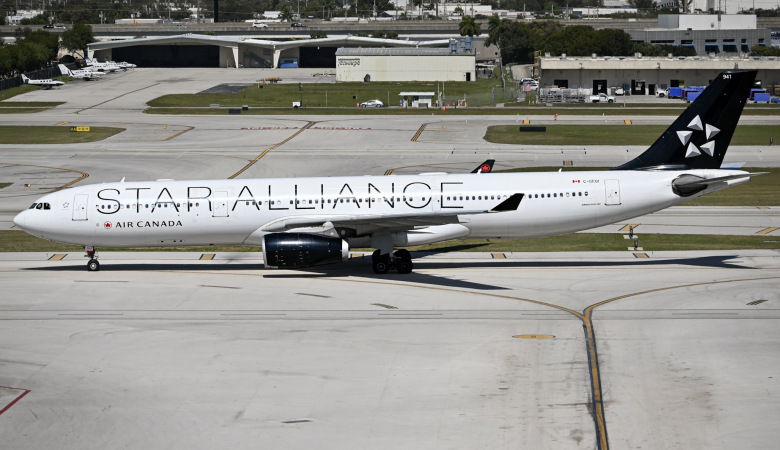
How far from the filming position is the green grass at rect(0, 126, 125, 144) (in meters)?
92.4

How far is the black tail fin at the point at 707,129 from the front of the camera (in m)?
42.4

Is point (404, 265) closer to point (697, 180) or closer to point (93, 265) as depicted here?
point (697, 180)

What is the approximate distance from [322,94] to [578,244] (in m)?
99.1

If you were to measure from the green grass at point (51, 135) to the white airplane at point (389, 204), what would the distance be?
53319 millimetres

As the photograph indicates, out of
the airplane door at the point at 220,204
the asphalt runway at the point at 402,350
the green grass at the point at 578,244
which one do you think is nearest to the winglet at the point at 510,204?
the asphalt runway at the point at 402,350

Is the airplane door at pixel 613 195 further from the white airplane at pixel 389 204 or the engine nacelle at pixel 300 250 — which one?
the engine nacelle at pixel 300 250

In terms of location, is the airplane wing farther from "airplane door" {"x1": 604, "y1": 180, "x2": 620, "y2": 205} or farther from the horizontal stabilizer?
the horizontal stabilizer

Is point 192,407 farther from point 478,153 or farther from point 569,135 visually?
point 569,135

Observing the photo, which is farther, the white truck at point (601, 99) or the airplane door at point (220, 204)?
the white truck at point (601, 99)

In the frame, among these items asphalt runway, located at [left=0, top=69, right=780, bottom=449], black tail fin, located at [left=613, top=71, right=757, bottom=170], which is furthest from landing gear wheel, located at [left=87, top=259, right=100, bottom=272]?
black tail fin, located at [left=613, top=71, right=757, bottom=170]

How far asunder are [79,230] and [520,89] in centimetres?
11284

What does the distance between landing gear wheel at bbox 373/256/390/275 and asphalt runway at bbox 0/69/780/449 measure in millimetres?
510

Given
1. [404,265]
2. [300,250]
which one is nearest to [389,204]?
[404,265]

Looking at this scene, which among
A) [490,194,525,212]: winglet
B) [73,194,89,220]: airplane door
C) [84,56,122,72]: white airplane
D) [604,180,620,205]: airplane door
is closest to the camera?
[490,194,525,212]: winglet
